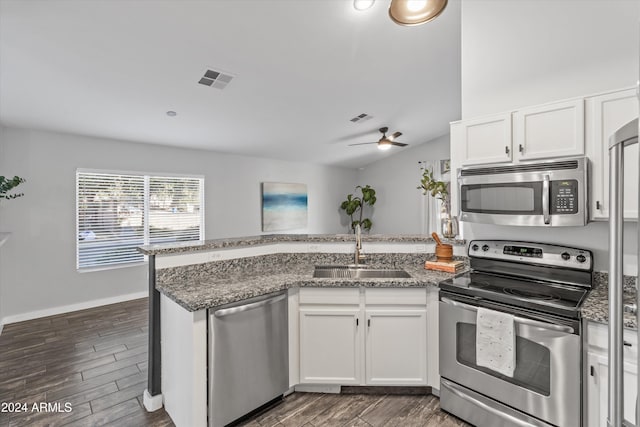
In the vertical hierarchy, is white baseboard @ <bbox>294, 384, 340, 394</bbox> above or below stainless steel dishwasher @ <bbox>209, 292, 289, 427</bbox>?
below

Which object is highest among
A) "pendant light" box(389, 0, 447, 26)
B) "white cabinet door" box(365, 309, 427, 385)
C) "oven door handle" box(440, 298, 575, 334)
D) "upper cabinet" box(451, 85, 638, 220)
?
"pendant light" box(389, 0, 447, 26)

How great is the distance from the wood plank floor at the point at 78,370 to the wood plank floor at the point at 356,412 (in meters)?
0.75

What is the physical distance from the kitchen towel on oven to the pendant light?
1.66m

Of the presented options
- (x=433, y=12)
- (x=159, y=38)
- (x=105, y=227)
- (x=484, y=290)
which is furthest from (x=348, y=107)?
(x=105, y=227)

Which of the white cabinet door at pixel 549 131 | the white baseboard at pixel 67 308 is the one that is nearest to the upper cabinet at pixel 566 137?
the white cabinet door at pixel 549 131

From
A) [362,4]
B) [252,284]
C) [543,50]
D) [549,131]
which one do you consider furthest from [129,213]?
[543,50]

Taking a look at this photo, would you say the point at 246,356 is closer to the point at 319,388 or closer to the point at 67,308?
the point at 319,388

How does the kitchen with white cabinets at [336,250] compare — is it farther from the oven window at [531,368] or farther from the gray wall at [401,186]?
the gray wall at [401,186]

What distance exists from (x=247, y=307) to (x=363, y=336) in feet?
2.92

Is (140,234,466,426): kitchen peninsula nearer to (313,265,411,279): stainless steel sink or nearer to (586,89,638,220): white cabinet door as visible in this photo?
(313,265,411,279): stainless steel sink

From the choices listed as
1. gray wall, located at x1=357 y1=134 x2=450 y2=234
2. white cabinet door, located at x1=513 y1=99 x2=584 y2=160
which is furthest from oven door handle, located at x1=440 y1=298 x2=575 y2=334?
gray wall, located at x1=357 y1=134 x2=450 y2=234

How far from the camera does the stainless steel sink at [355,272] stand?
8.19 ft

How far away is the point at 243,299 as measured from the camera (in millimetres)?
1914

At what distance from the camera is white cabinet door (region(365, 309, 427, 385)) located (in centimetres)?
218
